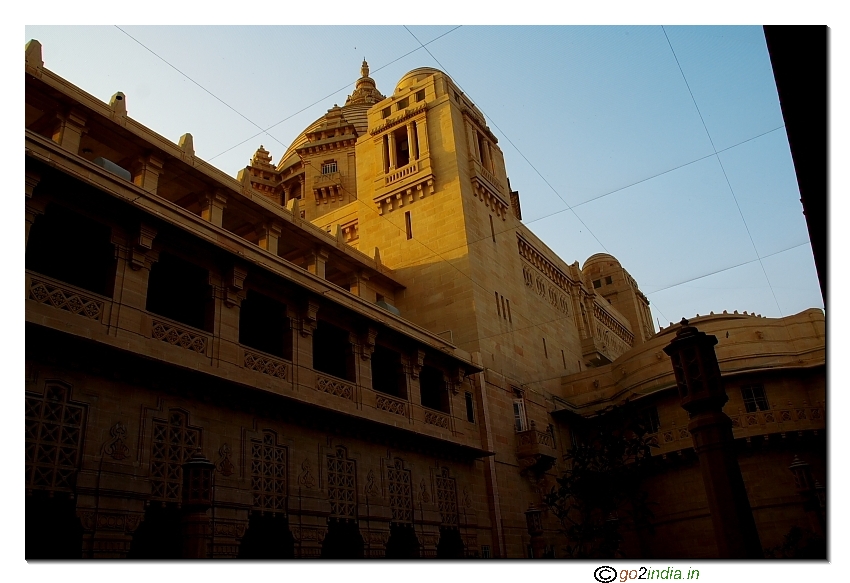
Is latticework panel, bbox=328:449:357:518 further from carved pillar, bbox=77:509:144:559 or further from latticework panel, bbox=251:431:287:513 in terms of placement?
carved pillar, bbox=77:509:144:559

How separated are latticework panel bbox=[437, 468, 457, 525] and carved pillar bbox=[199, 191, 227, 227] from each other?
31.6ft

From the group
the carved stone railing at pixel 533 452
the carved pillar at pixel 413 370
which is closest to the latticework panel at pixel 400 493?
the carved pillar at pixel 413 370

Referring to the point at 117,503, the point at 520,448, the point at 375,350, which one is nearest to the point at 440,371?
the point at 375,350

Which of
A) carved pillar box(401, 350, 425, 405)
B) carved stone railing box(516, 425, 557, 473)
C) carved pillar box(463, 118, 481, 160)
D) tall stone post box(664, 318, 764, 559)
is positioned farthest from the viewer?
carved pillar box(463, 118, 481, 160)

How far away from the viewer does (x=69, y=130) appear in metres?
16.5

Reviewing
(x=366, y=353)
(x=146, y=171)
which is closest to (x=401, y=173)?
(x=366, y=353)

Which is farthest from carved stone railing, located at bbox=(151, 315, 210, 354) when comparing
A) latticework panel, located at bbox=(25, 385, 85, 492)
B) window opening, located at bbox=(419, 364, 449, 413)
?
window opening, located at bbox=(419, 364, 449, 413)

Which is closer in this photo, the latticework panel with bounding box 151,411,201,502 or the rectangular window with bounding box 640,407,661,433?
the latticework panel with bounding box 151,411,201,502

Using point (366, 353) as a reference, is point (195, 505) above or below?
below

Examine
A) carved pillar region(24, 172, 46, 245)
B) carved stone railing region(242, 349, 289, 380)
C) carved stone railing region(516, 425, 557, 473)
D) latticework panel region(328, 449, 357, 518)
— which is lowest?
latticework panel region(328, 449, 357, 518)

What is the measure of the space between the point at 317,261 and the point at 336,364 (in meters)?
4.48

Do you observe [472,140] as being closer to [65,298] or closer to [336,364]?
[336,364]

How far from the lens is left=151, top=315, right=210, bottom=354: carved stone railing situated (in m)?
13.3

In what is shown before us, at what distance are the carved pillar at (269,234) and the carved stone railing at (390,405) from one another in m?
6.19
